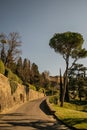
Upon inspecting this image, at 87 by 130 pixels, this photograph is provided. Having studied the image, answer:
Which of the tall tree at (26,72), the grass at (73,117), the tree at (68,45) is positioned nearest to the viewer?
the grass at (73,117)

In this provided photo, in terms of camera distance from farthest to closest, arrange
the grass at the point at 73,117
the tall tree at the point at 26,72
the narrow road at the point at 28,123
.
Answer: the tall tree at the point at 26,72 < the grass at the point at 73,117 < the narrow road at the point at 28,123

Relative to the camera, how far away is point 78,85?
69812 mm

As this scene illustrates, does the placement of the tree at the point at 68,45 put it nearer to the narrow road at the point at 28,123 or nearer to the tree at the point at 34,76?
the narrow road at the point at 28,123

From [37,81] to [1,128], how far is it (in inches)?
3081

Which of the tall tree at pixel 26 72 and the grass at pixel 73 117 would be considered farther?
the tall tree at pixel 26 72

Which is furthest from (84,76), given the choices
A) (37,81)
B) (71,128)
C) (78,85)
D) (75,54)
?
(71,128)

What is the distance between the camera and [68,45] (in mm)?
40688

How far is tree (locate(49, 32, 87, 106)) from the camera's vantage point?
40.2m

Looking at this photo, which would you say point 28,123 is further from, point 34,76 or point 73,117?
point 34,76

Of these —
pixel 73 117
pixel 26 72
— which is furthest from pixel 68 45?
pixel 26 72

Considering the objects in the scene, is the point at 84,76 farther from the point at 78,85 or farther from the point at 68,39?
the point at 68,39

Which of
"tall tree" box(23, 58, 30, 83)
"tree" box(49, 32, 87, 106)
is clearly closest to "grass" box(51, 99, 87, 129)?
"tree" box(49, 32, 87, 106)

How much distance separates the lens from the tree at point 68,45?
132 feet

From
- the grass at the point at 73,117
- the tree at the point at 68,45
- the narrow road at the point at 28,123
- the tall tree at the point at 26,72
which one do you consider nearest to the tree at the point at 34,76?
the tall tree at the point at 26,72
